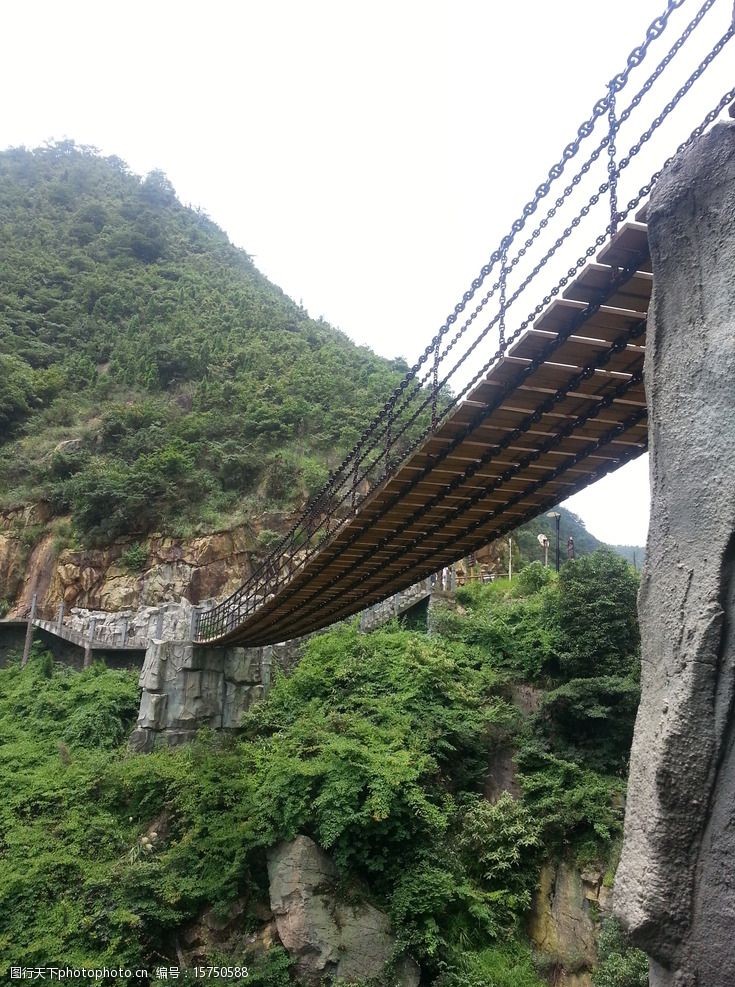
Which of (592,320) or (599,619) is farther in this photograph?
(599,619)

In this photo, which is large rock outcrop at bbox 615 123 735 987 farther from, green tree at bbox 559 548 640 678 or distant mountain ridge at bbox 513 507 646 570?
distant mountain ridge at bbox 513 507 646 570

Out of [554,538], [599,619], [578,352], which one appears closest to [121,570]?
[599,619]

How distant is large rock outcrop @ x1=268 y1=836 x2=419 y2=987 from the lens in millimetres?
6035

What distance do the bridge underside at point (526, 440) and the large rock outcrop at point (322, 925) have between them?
116 inches

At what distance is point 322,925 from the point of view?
6293 mm

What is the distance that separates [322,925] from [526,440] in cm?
525

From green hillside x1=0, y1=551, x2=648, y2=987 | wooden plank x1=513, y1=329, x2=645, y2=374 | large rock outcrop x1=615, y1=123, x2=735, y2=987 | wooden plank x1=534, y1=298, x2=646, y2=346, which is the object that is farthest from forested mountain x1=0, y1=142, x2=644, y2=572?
large rock outcrop x1=615, y1=123, x2=735, y2=987

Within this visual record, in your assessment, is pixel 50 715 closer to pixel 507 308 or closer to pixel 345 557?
pixel 345 557

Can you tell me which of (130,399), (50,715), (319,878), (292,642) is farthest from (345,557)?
(130,399)

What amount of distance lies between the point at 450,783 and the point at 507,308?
6442 millimetres

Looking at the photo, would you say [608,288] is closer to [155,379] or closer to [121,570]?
[121,570]

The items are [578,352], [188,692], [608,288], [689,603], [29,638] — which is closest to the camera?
[689,603]

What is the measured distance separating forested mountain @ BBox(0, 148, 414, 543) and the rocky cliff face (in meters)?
0.50

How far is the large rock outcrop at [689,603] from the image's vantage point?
5.17ft
